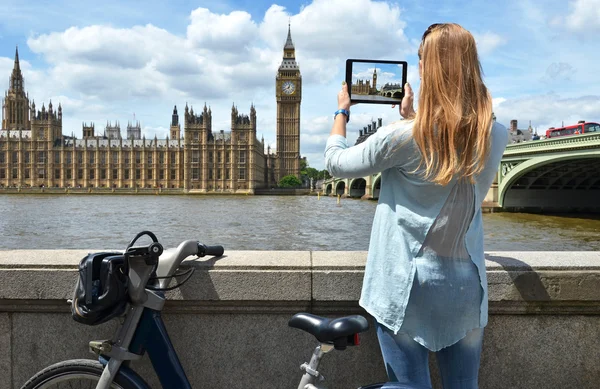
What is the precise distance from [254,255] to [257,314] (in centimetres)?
24

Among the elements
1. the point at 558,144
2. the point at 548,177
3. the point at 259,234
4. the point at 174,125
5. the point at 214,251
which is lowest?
the point at 259,234

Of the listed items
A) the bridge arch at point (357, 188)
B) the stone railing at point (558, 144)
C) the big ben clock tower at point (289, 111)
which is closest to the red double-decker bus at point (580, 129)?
the stone railing at point (558, 144)

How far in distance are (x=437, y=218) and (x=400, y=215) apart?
0.33ft

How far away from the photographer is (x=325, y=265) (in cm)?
218

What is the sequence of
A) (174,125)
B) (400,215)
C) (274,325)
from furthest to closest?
(174,125), (274,325), (400,215)

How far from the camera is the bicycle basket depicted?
1.61m

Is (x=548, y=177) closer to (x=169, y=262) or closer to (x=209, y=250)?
(x=209, y=250)

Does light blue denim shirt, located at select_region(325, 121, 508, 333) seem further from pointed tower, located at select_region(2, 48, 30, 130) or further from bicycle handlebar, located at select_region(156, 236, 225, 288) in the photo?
pointed tower, located at select_region(2, 48, 30, 130)

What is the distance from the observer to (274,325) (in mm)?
2244

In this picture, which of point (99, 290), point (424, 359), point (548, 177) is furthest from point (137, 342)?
point (548, 177)

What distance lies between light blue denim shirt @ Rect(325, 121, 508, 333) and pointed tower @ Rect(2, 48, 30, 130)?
92559 mm

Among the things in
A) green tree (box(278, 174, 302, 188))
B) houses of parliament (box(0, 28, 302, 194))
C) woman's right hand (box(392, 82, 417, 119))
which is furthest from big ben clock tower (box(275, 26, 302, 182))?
woman's right hand (box(392, 82, 417, 119))

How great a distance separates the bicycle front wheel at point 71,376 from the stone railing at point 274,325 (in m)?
0.43

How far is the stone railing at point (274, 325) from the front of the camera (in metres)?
2.17
